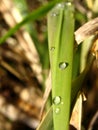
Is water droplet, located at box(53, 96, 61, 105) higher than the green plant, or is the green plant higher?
the green plant

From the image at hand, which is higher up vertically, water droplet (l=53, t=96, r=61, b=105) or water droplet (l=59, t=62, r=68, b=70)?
water droplet (l=59, t=62, r=68, b=70)

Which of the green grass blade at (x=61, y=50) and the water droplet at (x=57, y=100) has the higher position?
the green grass blade at (x=61, y=50)

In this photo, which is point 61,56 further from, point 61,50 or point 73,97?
point 73,97

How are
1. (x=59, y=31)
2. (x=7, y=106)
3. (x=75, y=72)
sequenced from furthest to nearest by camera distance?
1. (x=7, y=106)
2. (x=75, y=72)
3. (x=59, y=31)

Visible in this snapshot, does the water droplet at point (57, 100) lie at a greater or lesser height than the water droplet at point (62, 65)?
lesser

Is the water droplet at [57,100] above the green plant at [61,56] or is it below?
below

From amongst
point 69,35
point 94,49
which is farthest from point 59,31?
point 94,49

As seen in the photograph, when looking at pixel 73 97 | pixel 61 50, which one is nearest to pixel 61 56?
pixel 61 50

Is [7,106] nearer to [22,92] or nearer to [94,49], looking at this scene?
[22,92]
